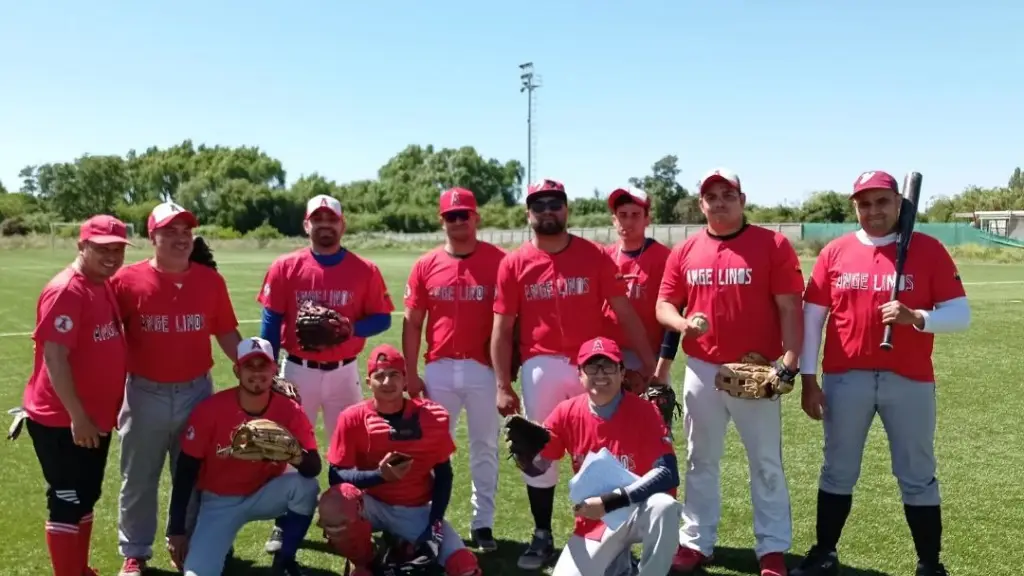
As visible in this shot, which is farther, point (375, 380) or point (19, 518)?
point (19, 518)

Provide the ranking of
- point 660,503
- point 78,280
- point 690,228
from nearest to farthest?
point 660,503, point 78,280, point 690,228

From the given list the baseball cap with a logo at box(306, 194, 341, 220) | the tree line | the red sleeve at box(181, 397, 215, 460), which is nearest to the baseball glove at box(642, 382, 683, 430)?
the baseball cap with a logo at box(306, 194, 341, 220)

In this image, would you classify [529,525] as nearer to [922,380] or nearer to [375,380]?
[375,380]

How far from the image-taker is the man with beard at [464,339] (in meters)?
5.21

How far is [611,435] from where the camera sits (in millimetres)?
4234

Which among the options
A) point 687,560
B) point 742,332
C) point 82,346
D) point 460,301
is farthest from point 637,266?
point 82,346

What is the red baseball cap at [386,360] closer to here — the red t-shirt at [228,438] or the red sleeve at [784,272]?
the red t-shirt at [228,438]

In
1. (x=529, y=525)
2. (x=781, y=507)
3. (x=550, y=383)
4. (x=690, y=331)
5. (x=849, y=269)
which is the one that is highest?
(x=849, y=269)

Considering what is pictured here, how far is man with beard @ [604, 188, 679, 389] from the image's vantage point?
546 centimetres

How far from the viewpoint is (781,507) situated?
15.2 ft

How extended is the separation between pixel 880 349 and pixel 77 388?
4.21 m

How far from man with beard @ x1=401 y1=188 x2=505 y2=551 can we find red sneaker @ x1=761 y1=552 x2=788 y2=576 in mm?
1601

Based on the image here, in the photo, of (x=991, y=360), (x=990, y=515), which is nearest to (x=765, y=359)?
(x=990, y=515)

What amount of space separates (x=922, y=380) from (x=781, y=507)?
1015mm
